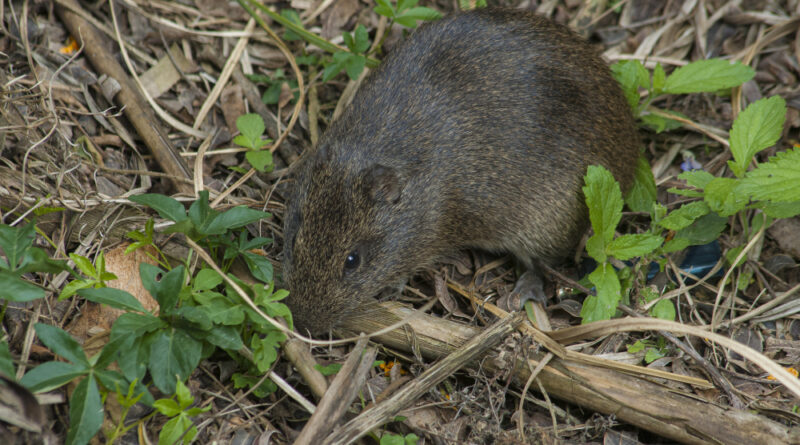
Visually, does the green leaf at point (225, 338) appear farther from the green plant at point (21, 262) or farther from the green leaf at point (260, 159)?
the green leaf at point (260, 159)

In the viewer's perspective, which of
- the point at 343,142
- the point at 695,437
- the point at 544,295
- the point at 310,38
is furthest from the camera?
the point at 310,38

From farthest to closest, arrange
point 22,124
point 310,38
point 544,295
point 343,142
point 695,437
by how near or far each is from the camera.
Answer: point 310,38
point 544,295
point 343,142
point 22,124
point 695,437

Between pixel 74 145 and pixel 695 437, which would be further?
pixel 74 145

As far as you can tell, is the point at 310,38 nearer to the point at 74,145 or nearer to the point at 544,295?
the point at 74,145

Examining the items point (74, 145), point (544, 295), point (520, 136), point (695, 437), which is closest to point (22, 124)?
point (74, 145)

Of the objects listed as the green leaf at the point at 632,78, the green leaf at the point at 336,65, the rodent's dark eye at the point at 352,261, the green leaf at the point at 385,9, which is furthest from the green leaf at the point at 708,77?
the rodent's dark eye at the point at 352,261

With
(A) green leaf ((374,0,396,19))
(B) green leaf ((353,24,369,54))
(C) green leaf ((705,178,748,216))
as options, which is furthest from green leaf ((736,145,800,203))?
(B) green leaf ((353,24,369,54))
